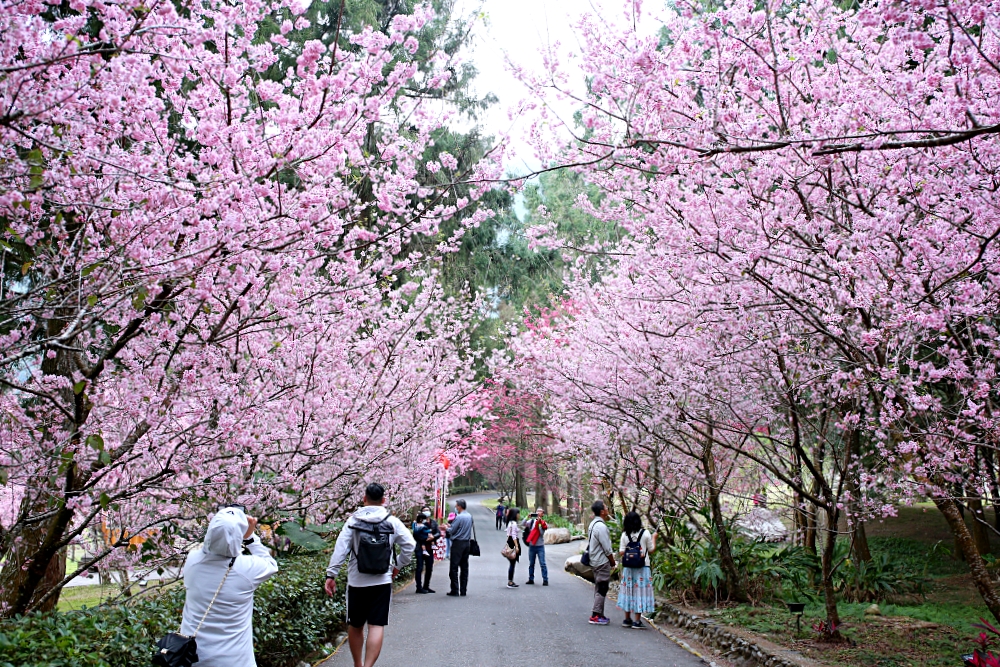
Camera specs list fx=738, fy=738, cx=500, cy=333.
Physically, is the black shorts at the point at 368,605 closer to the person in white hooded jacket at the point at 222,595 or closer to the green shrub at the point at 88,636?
the green shrub at the point at 88,636

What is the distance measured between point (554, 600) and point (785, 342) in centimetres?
713

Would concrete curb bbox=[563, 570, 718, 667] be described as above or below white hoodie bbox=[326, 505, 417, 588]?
below

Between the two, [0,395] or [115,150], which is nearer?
[115,150]

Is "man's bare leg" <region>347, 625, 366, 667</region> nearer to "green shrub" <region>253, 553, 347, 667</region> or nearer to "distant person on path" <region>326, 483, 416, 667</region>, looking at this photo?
"distant person on path" <region>326, 483, 416, 667</region>

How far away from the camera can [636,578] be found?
9.98 metres

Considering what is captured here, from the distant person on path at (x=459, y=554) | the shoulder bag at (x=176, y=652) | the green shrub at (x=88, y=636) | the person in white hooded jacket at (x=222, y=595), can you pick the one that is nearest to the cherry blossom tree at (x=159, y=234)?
the green shrub at (x=88, y=636)

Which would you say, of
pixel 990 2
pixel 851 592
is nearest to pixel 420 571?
pixel 851 592

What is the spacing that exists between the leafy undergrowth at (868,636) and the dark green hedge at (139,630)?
4.91m

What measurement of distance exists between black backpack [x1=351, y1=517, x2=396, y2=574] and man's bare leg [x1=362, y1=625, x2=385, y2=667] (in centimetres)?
47

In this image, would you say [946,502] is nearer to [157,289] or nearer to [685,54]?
[685,54]

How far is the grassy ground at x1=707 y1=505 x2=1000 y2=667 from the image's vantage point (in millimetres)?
6863

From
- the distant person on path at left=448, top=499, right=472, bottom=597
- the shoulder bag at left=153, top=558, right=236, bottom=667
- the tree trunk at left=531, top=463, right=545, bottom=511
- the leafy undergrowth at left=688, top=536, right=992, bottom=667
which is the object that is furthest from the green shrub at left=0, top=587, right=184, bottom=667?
the tree trunk at left=531, top=463, right=545, bottom=511

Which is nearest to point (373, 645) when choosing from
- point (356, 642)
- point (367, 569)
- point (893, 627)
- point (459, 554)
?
point (356, 642)

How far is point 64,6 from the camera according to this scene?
7641mm
